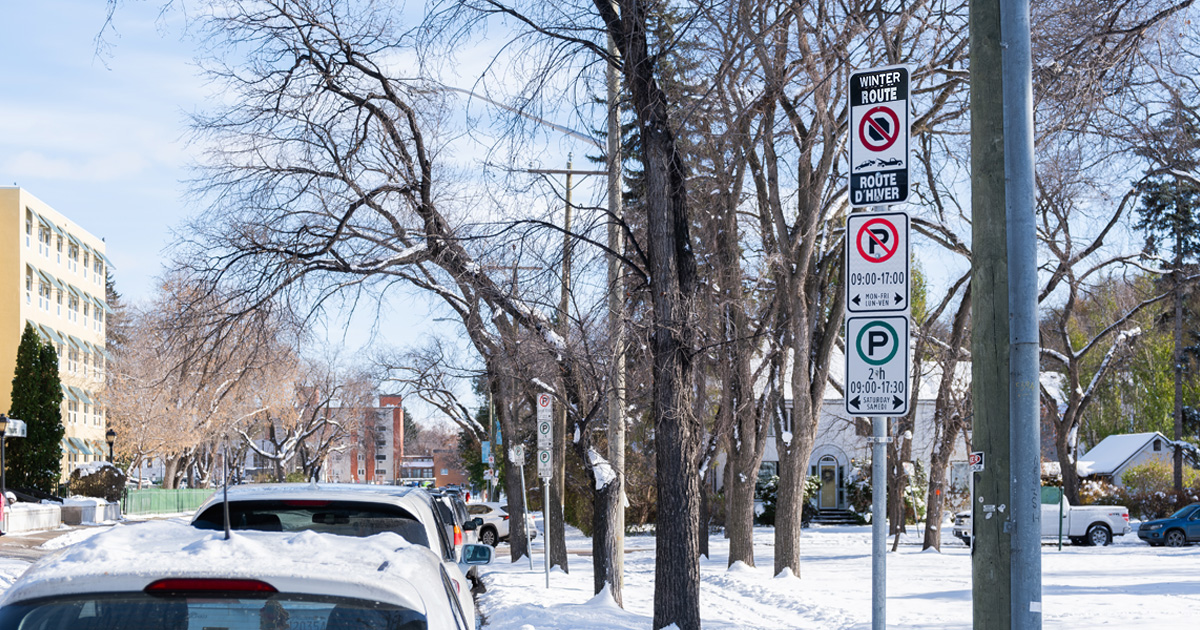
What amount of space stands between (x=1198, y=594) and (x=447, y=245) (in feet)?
42.7

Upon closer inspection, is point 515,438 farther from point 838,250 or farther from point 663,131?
point 663,131

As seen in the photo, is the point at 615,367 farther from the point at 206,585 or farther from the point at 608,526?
the point at 206,585

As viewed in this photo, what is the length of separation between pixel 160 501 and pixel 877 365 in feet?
194

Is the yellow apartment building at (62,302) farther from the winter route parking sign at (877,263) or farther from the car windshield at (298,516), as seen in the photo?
the winter route parking sign at (877,263)

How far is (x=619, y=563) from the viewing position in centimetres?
1656

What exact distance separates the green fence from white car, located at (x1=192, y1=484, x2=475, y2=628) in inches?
1966

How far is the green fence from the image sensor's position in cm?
5583

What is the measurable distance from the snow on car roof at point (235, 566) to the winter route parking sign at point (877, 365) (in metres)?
3.35

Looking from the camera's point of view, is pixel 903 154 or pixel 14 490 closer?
pixel 903 154

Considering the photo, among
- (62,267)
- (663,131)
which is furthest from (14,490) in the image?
(663,131)

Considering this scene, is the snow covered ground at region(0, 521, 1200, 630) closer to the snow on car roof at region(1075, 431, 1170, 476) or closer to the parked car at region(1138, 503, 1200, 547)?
the parked car at region(1138, 503, 1200, 547)

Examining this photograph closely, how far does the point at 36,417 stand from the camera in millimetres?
49219

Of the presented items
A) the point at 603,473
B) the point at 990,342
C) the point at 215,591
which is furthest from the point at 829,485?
the point at 215,591

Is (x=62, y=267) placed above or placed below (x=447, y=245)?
above
